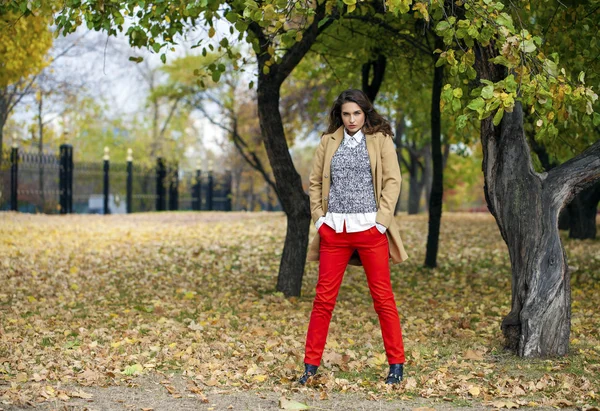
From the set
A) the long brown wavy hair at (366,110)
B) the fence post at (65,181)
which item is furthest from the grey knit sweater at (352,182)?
the fence post at (65,181)

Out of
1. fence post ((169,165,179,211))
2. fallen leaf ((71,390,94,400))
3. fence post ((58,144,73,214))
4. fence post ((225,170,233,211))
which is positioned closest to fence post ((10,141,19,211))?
fence post ((58,144,73,214))

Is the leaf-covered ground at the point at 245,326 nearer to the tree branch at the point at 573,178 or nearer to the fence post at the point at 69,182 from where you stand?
the tree branch at the point at 573,178

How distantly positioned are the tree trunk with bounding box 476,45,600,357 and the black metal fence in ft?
62.6

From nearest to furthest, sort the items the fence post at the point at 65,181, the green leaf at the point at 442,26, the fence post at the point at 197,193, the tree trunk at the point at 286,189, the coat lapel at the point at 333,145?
1. the coat lapel at the point at 333,145
2. the green leaf at the point at 442,26
3. the tree trunk at the point at 286,189
4. the fence post at the point at 65,181
5. the fence post at the point at 197,193

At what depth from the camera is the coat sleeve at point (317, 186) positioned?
5.12m

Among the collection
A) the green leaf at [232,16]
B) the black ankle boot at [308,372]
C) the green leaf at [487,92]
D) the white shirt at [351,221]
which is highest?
the green leaf at [232,16]

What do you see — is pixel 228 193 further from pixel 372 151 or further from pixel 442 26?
pixel 372 151

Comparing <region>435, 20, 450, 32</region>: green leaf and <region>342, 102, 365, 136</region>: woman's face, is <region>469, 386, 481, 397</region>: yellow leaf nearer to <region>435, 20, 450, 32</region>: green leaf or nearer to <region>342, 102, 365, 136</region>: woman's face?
<region>342, 102, 365, 136</region>: woman's face

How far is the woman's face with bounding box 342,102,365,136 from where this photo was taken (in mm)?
5117

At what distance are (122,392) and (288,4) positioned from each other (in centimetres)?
318

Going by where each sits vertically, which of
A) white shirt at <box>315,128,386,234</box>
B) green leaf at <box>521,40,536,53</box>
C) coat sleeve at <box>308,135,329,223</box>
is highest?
green leaf at <box>521,40,536,53</box>

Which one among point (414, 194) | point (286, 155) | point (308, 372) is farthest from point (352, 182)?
point (414, 194)

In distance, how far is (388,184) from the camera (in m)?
4.97

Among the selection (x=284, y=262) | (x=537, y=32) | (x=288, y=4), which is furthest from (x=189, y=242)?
(x=288, y=4)
